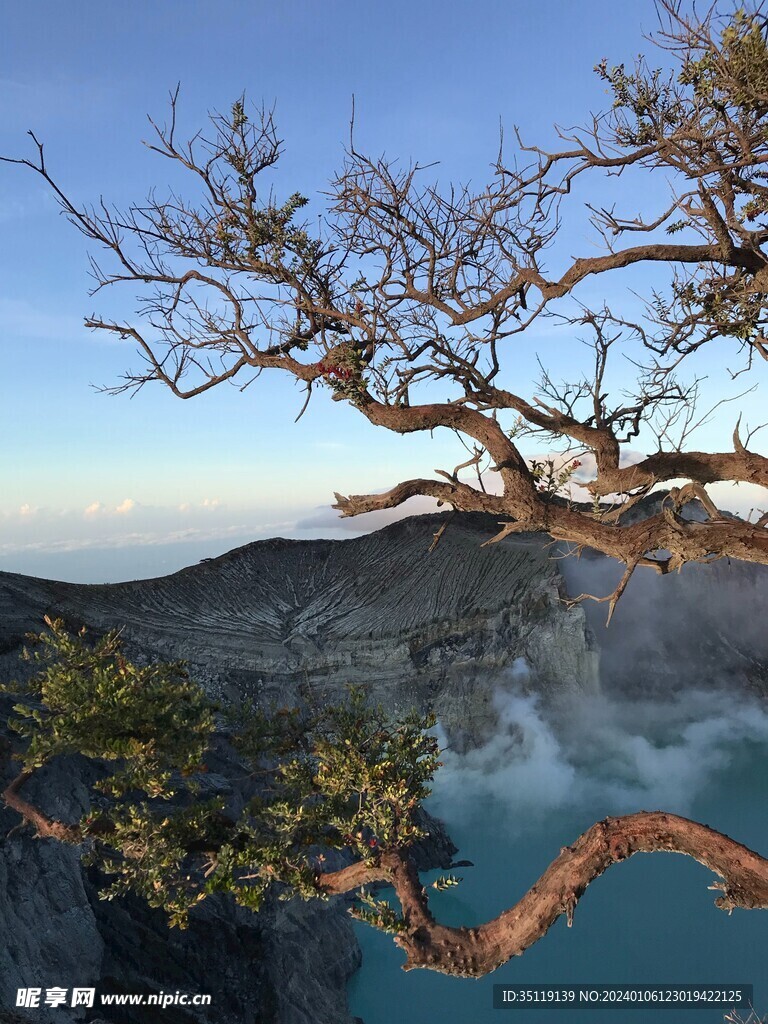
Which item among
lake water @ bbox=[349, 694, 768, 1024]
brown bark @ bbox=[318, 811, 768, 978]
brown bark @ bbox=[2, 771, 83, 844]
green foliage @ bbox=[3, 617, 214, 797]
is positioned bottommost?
lake water @ bbox=[349, 694, 768, 1024]

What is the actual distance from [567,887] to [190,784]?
3.41 meters

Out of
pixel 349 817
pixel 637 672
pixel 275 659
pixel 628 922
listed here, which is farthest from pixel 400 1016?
pixel 637 672

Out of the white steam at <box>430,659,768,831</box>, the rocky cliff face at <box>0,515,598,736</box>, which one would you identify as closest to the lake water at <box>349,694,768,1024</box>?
the white steam at <box>430,659,768,831</box>

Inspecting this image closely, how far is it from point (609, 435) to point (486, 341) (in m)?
1.67

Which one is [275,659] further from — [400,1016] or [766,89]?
[766,89]

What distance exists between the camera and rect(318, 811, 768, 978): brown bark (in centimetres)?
689

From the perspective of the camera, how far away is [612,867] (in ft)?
51.5

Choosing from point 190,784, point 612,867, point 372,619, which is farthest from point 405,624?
point 190,784

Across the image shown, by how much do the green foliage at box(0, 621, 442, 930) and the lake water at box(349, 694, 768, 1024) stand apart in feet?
20.7

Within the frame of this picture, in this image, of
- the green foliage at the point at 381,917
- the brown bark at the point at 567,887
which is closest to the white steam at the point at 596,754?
the brown bark at the point at 567,887

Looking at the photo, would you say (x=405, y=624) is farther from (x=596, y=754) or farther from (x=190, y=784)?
(x=190, y=784)

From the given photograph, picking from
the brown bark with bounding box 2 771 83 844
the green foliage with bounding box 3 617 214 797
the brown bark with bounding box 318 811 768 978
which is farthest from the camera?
the brown bark with bounding box 2 771 83 844

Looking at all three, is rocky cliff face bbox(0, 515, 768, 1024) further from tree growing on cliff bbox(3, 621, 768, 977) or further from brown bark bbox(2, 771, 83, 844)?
tree growing on cliff bbox(3, 621, 768, 977)

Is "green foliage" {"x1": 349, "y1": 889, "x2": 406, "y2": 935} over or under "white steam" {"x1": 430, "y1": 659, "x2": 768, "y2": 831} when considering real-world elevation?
over
